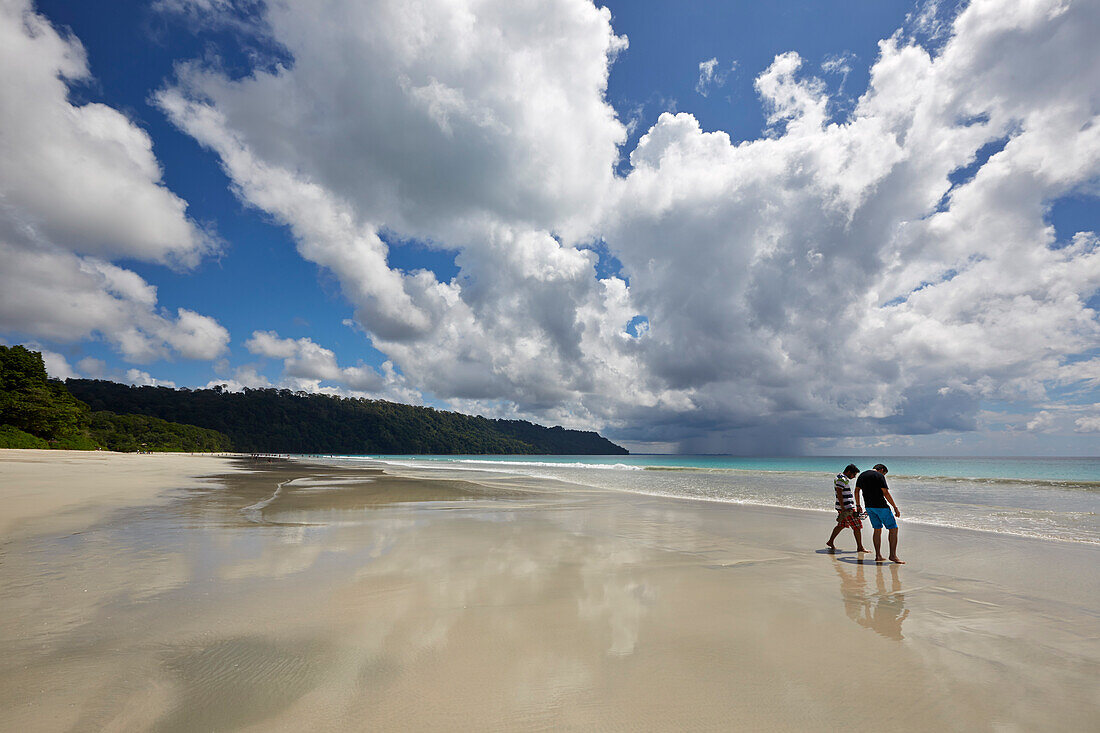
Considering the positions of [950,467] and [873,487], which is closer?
[873,487]

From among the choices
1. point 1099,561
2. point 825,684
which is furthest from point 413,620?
point 1099,561

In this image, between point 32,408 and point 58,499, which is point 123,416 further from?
point 58,499

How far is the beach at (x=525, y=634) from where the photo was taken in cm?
363

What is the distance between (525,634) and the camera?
5.21 meters

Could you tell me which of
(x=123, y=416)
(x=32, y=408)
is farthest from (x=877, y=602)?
(x=123, y=416)

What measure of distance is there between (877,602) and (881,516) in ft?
12.9

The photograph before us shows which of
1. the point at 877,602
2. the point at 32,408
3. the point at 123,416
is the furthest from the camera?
the point at 123,416

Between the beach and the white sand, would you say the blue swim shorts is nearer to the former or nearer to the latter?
the beach

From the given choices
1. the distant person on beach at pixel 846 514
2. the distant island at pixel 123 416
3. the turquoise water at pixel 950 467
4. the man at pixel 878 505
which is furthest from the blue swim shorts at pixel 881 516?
the distant island at pixel 123 416

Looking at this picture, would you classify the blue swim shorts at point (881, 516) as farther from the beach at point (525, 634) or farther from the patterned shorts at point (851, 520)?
the beach at point (525, 634)

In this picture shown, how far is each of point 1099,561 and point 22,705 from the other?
1735cm

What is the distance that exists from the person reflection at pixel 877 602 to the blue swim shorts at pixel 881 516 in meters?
1.03

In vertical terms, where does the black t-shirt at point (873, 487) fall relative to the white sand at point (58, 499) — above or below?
above

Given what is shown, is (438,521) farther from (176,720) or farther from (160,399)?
(160,399)
